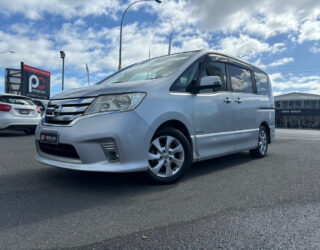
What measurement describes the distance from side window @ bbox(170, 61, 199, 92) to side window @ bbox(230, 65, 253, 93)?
3.52ft

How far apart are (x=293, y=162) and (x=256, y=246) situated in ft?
11.9

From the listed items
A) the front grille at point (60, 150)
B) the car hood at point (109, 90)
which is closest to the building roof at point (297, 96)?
the car hood at point (109, 90)

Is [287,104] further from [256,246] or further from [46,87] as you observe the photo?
[256,246]

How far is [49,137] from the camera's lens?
312 centimetres

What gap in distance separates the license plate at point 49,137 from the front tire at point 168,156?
3.54 feet

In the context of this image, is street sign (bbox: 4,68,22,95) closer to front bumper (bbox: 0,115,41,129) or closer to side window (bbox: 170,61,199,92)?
front bumper (bbox: 0,115,41,129)

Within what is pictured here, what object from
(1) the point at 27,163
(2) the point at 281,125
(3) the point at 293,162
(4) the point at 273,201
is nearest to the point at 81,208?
(4) the point at 273,201

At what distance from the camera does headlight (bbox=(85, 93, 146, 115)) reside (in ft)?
9.55

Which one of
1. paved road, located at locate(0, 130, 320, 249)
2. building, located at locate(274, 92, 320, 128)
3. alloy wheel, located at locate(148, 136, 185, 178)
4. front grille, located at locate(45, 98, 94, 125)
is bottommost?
paved road, located at locate(0, 130, 320, 249)

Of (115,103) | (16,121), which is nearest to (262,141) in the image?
(115,103)

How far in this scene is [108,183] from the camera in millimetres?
3279

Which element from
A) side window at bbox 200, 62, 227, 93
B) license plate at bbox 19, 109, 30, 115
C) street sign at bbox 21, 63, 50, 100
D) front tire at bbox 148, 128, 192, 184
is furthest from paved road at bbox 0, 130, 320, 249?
street sign at bbox 21, 63, 50, 100

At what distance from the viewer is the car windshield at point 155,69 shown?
143 inches

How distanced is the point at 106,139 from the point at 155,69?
151cm
